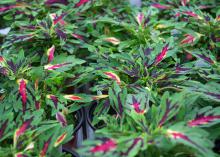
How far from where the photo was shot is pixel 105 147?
0.87 m

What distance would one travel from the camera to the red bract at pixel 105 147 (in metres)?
0.86

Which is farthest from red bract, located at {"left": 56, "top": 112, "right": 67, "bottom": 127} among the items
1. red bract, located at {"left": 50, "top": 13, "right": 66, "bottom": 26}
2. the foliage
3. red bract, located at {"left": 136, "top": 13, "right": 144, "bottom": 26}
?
red bract, located at {"left": 136, "top": 13, "right": 144, "bottom": 26}

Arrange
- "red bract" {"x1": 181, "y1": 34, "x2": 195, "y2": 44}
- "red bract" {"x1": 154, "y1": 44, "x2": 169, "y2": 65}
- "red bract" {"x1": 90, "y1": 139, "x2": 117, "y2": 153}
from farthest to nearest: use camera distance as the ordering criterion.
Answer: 1. "red bract" {"x1": 181, "y1": 34, "x2": 195, "y2": 44}
2. "red bract" {"x1": 154, "y1": 44, "x2": 169, "y2": 65}
3. "red bract" {"x1": 90, "y1": 139, "x2": 117, "y2": 153}

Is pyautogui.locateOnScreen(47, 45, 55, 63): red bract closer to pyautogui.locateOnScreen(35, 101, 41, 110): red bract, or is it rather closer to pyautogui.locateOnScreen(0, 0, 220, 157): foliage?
pyautogui.locateOnScreen(0, 0, 220, 157): foliage

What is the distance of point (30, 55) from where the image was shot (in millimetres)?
1447

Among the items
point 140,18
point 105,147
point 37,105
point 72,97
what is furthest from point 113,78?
point 140,18

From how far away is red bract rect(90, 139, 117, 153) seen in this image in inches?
33.9

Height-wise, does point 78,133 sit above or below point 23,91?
below

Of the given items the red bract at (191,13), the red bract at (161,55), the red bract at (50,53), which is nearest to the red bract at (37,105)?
the red bract at (50,53)

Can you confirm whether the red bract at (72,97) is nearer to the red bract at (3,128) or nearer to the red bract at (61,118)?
the red bract at (61,118)

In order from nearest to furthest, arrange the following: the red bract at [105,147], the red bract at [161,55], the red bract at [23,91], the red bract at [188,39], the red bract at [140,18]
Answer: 1. the red bract at [105,147]
2. the red bract at [23,91]
3. the red bract at [161,55]
4. the red bract at [188,39]
5. the red bract at [140,18]

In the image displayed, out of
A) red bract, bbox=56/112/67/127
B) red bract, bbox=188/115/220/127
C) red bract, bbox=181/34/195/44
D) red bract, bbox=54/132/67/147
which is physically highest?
red bract, bbox=181/34/195/44

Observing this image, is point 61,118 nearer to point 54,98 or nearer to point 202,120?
point 54,98

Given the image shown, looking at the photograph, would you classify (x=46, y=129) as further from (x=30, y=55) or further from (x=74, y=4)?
(x=74, y=4)
